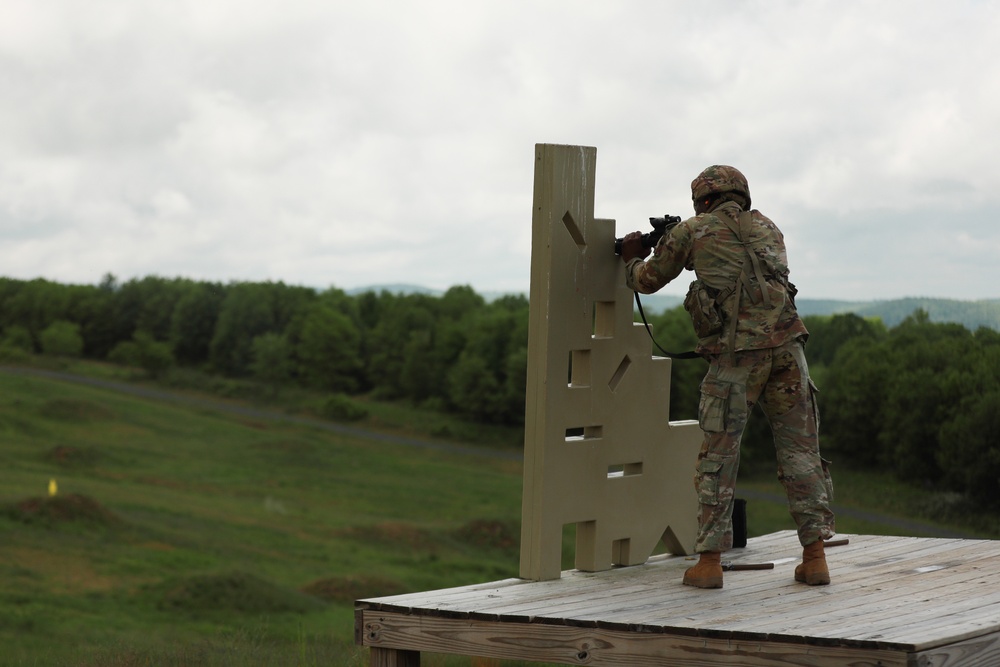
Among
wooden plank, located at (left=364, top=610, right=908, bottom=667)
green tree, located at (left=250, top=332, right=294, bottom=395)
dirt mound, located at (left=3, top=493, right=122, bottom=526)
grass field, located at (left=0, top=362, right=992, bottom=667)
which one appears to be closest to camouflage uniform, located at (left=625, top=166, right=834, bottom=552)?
wooden plank, located at (left=364, top=610, right=908, bottom=667)

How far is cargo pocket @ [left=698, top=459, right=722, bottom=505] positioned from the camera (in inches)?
235

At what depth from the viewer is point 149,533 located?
2919 centimetres

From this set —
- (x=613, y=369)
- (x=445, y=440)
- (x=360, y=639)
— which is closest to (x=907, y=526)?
(x=613, y=369)

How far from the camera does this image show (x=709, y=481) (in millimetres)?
5992

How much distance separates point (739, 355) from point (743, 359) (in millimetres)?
29

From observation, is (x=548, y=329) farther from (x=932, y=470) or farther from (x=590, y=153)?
(x=932, y=470)

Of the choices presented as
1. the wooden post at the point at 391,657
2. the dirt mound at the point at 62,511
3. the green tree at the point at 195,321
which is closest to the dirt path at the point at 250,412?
the green tree at the point at 195,321

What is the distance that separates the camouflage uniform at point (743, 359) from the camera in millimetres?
5922

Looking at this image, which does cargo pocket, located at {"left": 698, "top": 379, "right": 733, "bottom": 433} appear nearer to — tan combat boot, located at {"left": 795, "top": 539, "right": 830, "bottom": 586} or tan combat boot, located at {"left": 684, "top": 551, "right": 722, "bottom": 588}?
tan combat boot, located at {"left": 684, "top": 551, "right": 722, "bottom": 588}

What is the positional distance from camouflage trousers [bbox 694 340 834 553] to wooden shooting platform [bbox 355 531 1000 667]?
35cm

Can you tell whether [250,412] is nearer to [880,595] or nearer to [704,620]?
[880,595]

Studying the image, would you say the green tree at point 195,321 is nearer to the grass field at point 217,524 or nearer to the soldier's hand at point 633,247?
the grass field at point 217,524

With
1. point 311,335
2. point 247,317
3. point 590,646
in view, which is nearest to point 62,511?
point 311,335

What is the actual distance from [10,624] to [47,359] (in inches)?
916
